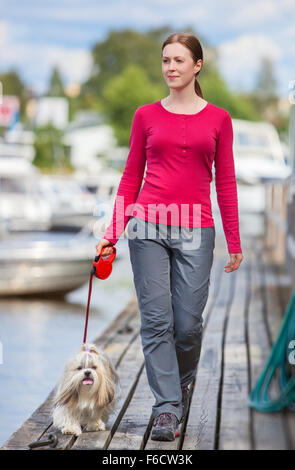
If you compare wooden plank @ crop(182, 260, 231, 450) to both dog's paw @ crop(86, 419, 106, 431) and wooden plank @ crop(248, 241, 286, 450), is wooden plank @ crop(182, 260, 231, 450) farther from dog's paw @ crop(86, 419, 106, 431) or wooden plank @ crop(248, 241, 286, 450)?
dog's paw @ crop(86, 419, 106, 431)

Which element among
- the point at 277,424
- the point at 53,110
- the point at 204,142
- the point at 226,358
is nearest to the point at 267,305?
the point at 226,358

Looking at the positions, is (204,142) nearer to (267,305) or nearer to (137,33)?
(267,305)

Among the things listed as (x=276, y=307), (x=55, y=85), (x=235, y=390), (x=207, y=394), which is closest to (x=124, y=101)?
(x=55, y=85)

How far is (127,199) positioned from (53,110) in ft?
306

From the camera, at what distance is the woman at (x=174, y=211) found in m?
3.64

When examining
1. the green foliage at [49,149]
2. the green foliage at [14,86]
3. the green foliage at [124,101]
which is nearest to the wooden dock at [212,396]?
the green foliage at [49,149]

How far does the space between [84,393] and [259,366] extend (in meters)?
1.85

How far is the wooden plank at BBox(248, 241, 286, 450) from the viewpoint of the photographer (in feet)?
12.3

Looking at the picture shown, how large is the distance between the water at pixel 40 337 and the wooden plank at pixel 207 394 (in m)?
0.98

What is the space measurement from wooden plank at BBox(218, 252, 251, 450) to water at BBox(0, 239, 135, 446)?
112 cm

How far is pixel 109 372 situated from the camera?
3906 mm

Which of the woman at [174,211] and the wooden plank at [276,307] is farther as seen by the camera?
the wooden plank at [276,307]

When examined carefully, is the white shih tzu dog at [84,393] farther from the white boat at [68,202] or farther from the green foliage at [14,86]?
the green foliage at [14,86]

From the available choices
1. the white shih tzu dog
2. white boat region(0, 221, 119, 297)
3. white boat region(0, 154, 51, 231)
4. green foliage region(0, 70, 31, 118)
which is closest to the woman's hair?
the white shih tzu dog
